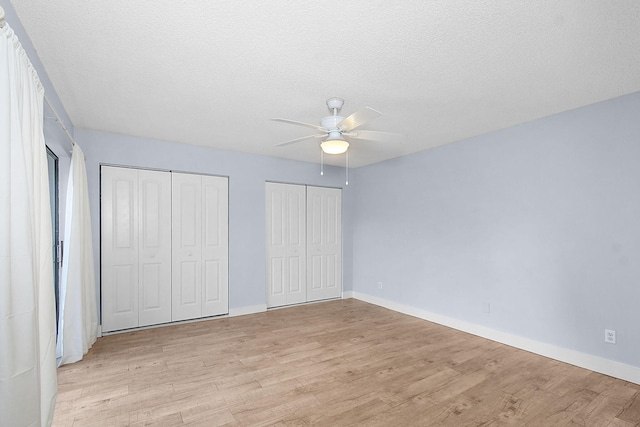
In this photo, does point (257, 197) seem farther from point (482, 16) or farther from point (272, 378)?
point (482, 16)

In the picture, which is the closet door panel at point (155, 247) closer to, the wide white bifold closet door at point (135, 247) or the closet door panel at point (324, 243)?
the wide white bifold closet door at point (135, 247)

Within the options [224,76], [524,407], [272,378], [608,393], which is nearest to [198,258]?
[272,378]

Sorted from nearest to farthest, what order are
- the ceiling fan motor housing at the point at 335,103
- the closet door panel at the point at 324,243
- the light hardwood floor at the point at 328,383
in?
the light hardwood floor at the point at 328,383 → the ceiling fan motor housing at the point at 335,103 → the closet door panel at the point at 324,243

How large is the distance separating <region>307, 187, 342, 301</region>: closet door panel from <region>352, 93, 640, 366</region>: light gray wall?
1.17 m

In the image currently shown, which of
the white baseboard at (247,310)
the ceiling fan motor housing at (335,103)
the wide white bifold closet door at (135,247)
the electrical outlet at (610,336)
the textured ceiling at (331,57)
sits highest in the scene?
the textured ceiling at (331,57)

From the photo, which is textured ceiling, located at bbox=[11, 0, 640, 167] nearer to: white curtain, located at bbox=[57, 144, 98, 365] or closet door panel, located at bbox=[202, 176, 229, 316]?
white curtain, located at bbox=[57, 144, 98, 365]

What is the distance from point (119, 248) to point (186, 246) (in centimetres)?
81

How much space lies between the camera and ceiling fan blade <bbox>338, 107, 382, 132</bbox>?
2.32 m

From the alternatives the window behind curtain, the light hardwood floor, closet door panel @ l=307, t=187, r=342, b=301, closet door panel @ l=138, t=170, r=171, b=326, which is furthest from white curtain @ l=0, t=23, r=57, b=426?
closet door panel @ l=307, t=187, r=342, b=301

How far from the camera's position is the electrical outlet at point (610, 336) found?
Result: 2807mm

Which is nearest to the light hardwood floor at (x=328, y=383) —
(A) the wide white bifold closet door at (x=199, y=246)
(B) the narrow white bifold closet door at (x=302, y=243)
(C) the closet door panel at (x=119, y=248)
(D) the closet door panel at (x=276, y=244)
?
(C) the closet door panel at (x=119, y=248)

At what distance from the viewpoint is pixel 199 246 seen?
4.51 metres

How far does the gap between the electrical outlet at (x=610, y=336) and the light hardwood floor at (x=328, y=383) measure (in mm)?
338

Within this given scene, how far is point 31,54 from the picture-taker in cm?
199
